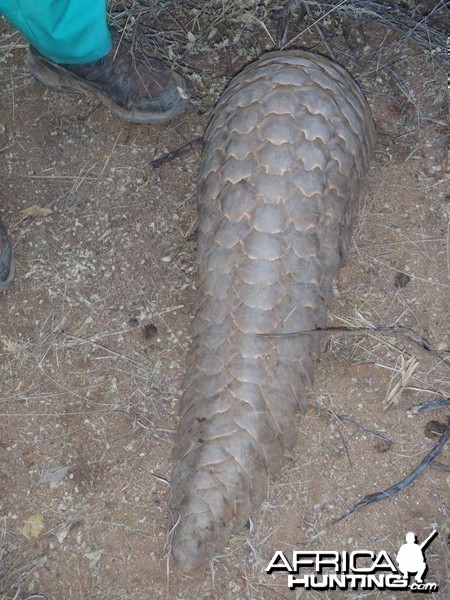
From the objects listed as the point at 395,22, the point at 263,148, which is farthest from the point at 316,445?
the point at 395,22

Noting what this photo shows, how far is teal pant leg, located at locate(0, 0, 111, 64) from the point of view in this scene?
2094 mm

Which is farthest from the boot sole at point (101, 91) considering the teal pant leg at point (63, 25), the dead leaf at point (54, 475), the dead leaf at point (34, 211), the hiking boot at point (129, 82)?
the dead leaf at point (54, 475)

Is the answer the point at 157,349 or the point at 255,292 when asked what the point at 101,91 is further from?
the point at 255,292

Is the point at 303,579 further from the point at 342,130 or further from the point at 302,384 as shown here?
the point at 342,130

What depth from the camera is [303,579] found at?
6.69 feet

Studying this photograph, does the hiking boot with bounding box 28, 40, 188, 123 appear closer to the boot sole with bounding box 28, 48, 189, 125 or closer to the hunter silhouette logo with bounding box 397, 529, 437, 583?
the boot sole with bounding box 28, 48, 189, 125

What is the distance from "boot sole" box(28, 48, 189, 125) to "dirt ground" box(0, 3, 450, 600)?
0.08 m

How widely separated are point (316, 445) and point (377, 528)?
319mm

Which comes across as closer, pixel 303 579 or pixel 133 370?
pixel 303 579

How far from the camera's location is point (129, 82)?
2512mm

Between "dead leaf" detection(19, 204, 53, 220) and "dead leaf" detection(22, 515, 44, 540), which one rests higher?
"dead leaf" detection(19, 204, 53, 220)

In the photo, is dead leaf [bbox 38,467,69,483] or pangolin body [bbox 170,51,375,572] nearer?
pangolin body [bbox 170,51,375,572]
